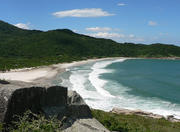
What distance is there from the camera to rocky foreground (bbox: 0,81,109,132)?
8750 millimetres

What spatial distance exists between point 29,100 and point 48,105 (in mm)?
1389

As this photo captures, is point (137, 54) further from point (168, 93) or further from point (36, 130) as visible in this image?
point (36, 130)

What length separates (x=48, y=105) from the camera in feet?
36.1

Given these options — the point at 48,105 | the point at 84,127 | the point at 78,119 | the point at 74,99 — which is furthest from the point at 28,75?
the point at 84,127

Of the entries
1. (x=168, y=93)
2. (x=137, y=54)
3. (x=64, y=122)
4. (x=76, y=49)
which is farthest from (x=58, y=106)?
(x=137, y=54)

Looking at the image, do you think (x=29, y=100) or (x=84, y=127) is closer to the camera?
(x=29, y=100)

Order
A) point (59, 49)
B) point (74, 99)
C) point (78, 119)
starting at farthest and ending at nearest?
point (59, 49)
point (74, 99)
point (78, 119)

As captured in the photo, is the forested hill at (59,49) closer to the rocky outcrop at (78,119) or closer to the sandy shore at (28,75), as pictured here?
the sandy shore at (28,75)

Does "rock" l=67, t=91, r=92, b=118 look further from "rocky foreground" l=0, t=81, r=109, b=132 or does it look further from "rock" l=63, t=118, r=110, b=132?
"rock" l=63, t=118, r=110, b=132

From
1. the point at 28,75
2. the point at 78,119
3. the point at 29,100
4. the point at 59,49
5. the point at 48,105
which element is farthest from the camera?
the point at 59,49

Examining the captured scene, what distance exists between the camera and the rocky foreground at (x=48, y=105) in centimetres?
875

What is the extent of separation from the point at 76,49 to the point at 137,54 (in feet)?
182

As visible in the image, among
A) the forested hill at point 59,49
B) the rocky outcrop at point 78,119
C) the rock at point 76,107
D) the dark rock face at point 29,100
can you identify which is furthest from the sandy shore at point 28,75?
the forested hill at point 59,49

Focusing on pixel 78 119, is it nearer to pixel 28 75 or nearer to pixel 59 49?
pixel 28 75
